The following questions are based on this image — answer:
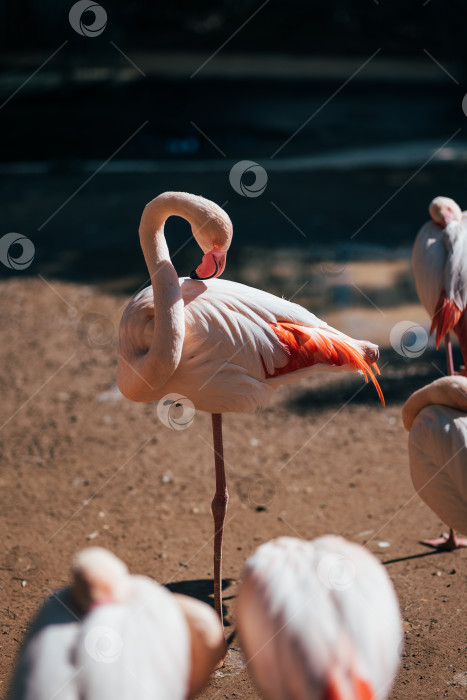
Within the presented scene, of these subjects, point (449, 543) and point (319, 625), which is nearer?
point (319, 625)

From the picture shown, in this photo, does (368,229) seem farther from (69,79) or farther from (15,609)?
(69,79)

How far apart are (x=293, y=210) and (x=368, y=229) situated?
3.31 ft

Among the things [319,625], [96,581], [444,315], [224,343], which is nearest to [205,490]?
[224,343]

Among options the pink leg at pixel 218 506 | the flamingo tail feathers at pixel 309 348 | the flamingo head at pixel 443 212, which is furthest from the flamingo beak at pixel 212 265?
the flamingo head at pixel 443 212

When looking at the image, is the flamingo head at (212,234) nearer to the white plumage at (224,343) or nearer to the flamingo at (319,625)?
Answer: the white plumage at (224,343)

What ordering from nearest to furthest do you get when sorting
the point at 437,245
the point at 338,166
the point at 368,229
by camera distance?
the point at 437,245 → the point at 368,229 → the point at 338,166

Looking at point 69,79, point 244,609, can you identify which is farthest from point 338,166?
point 244,609

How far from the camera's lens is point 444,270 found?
164 inches

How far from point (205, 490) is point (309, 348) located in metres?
1.46

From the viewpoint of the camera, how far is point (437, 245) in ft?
14.1

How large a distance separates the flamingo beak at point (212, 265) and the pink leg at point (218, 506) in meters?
0.65

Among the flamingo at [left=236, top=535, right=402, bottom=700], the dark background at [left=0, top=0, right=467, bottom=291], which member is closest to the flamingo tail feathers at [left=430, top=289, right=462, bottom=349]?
the flamingo at [left=236, top=535, right=402, bottom=700]

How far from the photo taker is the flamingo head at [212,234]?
3309 millimetres

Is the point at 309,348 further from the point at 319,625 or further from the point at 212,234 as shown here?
the point at 319,625
